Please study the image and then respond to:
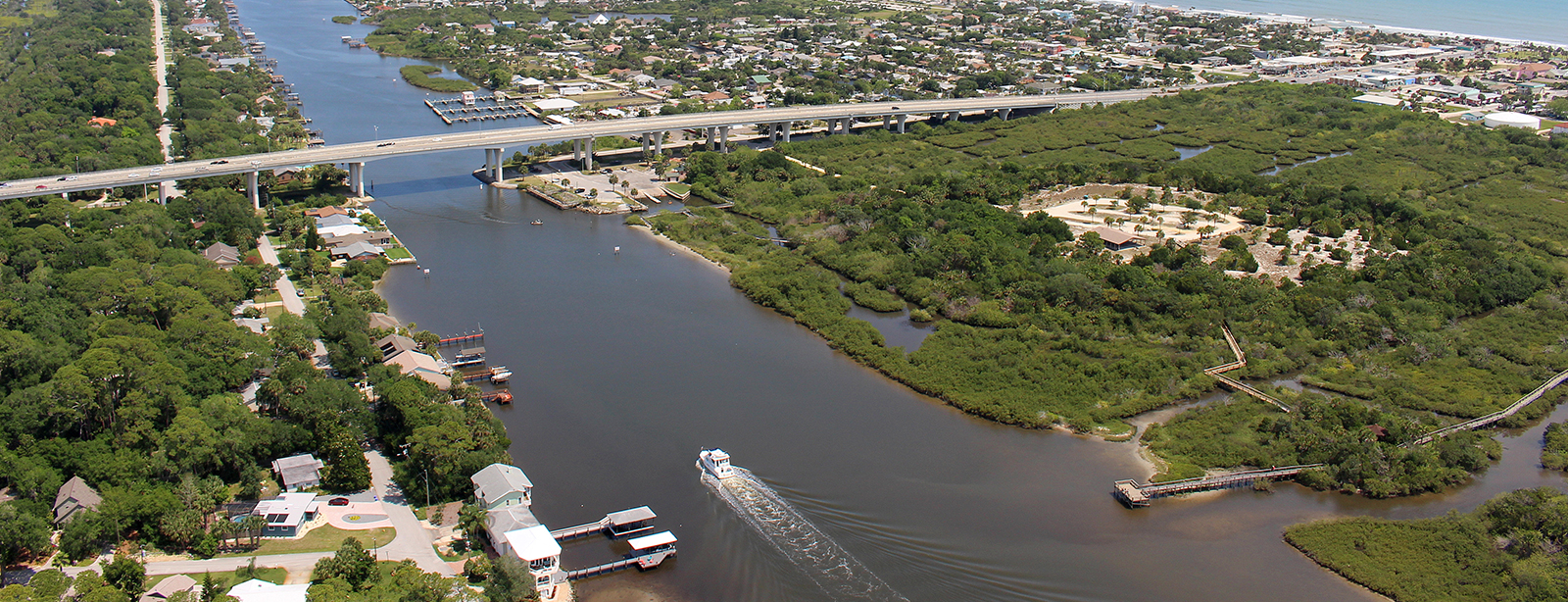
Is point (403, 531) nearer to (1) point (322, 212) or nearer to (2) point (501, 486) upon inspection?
(2) point (501, 486)

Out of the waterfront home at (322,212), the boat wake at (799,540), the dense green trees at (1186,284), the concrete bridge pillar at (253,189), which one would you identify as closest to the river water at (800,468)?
the boat wake at (799,540)

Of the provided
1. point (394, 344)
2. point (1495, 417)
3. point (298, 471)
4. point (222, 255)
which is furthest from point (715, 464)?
point (222, 255)

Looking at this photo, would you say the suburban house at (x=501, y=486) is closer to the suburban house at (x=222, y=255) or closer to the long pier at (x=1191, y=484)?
the long pier at (x=1191, y=484)

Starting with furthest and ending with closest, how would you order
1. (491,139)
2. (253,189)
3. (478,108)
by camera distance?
(478,108) → (491,139) → (253,189)

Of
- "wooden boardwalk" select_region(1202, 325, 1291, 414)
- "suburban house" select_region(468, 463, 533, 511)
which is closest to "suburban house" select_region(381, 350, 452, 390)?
"suburban house" select_region(468, 463, 533, 511)

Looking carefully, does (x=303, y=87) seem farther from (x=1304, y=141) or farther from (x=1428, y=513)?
(x=1428, y=513)

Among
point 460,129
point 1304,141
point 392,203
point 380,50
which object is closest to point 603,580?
point 392,203

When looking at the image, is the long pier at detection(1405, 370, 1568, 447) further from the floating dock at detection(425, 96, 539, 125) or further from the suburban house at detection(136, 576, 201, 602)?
the floating dock at detection(425, 96, 539, 125)
